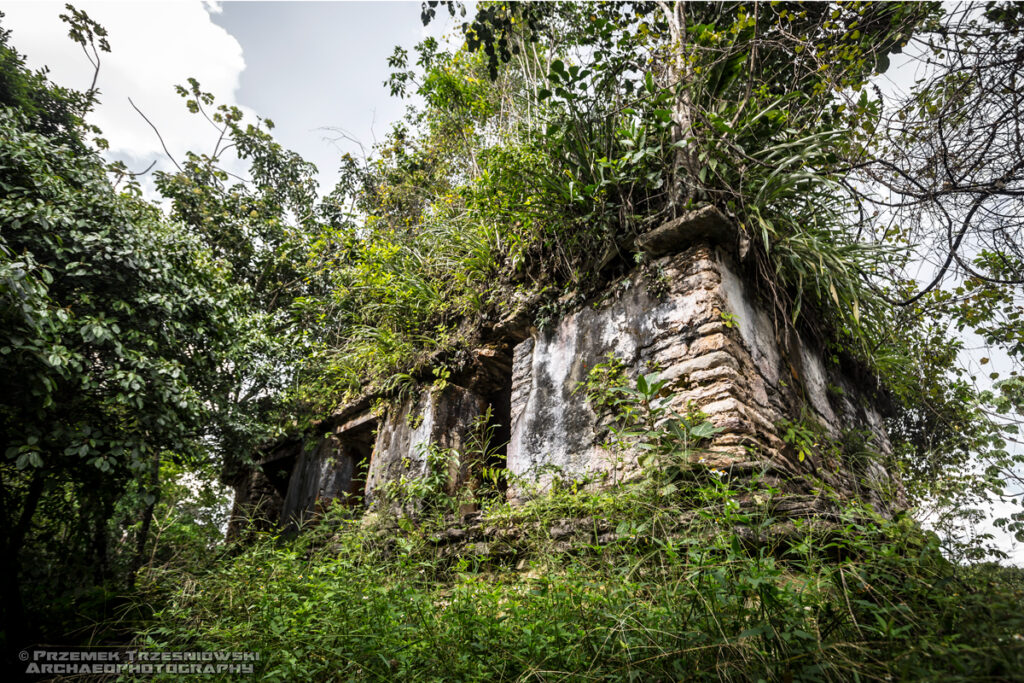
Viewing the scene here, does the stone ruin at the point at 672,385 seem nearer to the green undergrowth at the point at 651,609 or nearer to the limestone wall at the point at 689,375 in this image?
the limestone wall at the point at 689,375

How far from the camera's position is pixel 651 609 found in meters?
1.78

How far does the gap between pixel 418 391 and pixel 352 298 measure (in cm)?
209

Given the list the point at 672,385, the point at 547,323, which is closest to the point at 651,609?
the point at 672,385

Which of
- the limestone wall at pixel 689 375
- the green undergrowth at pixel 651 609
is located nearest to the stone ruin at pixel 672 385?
the limestone wall at pixel 689 375

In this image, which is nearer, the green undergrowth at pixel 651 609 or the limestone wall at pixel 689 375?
the green undergrowth at pixel 651 609

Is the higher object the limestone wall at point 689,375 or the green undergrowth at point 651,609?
the limestone wall at point 689,375

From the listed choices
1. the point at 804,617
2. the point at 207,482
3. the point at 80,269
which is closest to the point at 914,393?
the point at 804,617

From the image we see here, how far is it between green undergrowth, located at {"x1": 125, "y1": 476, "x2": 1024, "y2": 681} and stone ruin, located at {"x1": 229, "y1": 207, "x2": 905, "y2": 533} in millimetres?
331

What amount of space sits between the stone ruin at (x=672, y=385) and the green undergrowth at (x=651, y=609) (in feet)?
1.09

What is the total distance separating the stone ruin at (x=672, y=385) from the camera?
9.19 ft

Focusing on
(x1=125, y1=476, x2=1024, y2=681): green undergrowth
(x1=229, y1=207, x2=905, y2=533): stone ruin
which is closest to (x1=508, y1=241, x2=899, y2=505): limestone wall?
(x1=229, y1=207, x2=905, y2=533): stone ruin

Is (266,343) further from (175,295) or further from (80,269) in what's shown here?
(80,269)

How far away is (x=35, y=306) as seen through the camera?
9.57ft

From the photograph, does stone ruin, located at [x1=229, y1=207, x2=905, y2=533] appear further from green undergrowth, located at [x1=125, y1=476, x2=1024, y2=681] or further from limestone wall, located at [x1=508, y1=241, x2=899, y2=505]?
green undergrowth, located at [x1=125, y1=476, x2=1024, y2=681]
